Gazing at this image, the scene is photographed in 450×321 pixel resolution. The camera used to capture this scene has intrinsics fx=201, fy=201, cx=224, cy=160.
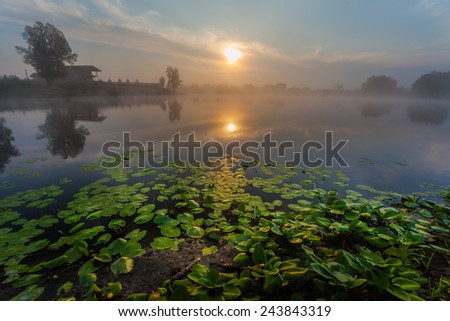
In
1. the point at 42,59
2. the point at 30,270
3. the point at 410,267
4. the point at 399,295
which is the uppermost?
the point at 42,59

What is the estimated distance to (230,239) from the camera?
10.5 ft

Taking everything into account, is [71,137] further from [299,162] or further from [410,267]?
[410,267]

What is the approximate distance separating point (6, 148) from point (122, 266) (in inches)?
449

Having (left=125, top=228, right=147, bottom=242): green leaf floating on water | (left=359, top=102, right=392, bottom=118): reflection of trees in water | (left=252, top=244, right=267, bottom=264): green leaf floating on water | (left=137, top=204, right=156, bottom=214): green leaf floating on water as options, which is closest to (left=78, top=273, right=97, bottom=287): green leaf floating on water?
(left=125, top=228, right=147, bottom=242): green leaf floating on water

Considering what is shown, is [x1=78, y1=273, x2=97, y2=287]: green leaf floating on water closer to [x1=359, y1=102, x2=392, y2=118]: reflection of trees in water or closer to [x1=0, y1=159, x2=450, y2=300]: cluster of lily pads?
[x1=0, y1=159, x2=450, y2=300]: cluster of lily pads

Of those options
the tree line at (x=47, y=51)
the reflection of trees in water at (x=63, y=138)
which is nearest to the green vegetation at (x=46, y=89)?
the tree line at (x=47, y=51)

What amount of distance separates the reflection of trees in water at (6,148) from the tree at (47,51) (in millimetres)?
37740

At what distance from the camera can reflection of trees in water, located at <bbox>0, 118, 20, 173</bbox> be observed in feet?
25.0

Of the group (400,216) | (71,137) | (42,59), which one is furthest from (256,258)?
(42,59)

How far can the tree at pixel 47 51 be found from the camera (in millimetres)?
38625

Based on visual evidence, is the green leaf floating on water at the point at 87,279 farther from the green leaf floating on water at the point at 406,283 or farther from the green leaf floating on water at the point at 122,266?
the green leaf floating on water at the point at 406,283

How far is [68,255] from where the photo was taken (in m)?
2.74

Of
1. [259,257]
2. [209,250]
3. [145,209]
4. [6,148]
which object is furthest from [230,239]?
[6,148]
